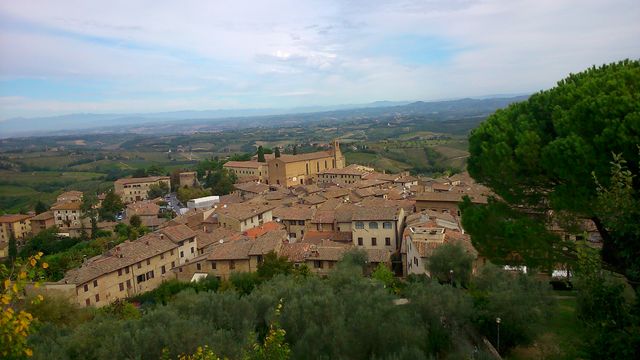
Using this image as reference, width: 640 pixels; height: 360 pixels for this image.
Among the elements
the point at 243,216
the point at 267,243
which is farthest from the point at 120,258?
the point at 243,216

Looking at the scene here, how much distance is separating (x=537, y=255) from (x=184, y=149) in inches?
7164

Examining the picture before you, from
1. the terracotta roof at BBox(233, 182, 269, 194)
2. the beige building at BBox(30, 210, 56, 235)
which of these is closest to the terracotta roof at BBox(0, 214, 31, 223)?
the beige building at BBox(30, 210, 56, 235)

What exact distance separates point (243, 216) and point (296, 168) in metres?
32.3

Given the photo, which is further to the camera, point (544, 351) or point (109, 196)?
point (109, 196)

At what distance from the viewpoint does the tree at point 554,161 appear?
8398mm

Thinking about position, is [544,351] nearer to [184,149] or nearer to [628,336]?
[628,336]

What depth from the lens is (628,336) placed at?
20.8ft

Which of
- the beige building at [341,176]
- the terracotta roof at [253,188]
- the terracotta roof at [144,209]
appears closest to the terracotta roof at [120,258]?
the terracotta roof at [144,209]

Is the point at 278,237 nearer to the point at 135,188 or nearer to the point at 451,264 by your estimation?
the point at 451,264

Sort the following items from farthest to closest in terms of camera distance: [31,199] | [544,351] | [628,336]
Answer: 1. [31,199]
2. [544,351]
3. [628,336]

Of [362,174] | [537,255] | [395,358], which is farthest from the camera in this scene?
[362,174]

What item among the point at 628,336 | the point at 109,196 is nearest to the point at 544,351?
the point at 628,336

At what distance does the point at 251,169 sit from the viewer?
74.4 m

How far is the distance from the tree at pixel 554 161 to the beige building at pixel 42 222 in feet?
199
